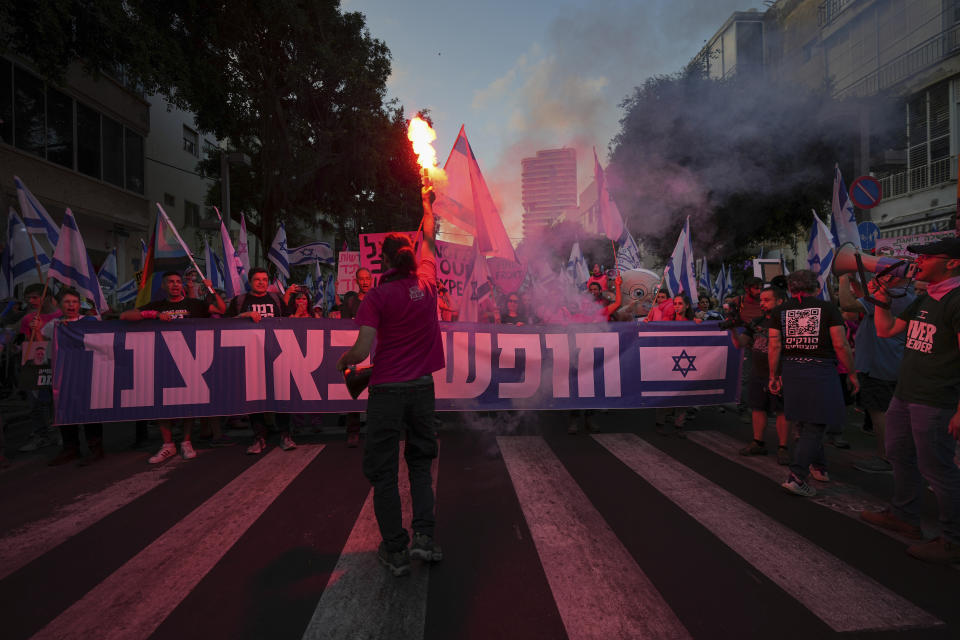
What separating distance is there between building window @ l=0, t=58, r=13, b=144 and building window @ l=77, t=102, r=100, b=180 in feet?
9.81

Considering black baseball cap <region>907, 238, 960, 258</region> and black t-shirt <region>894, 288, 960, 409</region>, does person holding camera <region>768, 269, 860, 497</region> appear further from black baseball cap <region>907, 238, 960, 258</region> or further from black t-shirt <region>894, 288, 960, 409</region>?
black baseball cap <region>907, 238, 960, 258</region>

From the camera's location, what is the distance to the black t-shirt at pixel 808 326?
4.60m

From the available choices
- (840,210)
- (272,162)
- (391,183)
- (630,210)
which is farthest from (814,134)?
(272,162)

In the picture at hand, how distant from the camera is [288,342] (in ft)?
21.7

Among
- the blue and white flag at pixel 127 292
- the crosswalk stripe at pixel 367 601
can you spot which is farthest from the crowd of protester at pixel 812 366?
the blue and white flag at pixel 127 292

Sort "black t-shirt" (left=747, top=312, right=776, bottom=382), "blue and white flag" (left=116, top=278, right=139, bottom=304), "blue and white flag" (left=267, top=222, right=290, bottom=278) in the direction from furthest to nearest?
1. "blue and white flag" (left=116, top=278, right=139, bottom=304)
2. "blue and white flag" (left=267, top=222, right=290, bottom=278)
3. "black t-shirt" (left=747, top=312, right=776, bottom=382)

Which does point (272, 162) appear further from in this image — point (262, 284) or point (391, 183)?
point (262, 284)

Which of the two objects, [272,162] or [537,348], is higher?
[272,162]

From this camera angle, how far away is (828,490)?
466cm

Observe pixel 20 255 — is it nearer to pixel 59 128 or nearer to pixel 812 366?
pixel 812 366

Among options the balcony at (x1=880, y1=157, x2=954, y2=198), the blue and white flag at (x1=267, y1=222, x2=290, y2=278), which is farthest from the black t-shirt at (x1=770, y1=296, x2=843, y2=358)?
the balcony at (x1=880, y1=157, x2=954, y2=198)

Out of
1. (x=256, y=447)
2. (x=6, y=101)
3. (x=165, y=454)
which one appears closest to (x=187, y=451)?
(x=165, y=454)

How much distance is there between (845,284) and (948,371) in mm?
1216

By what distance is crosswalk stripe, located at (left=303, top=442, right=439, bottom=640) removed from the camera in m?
2.61
